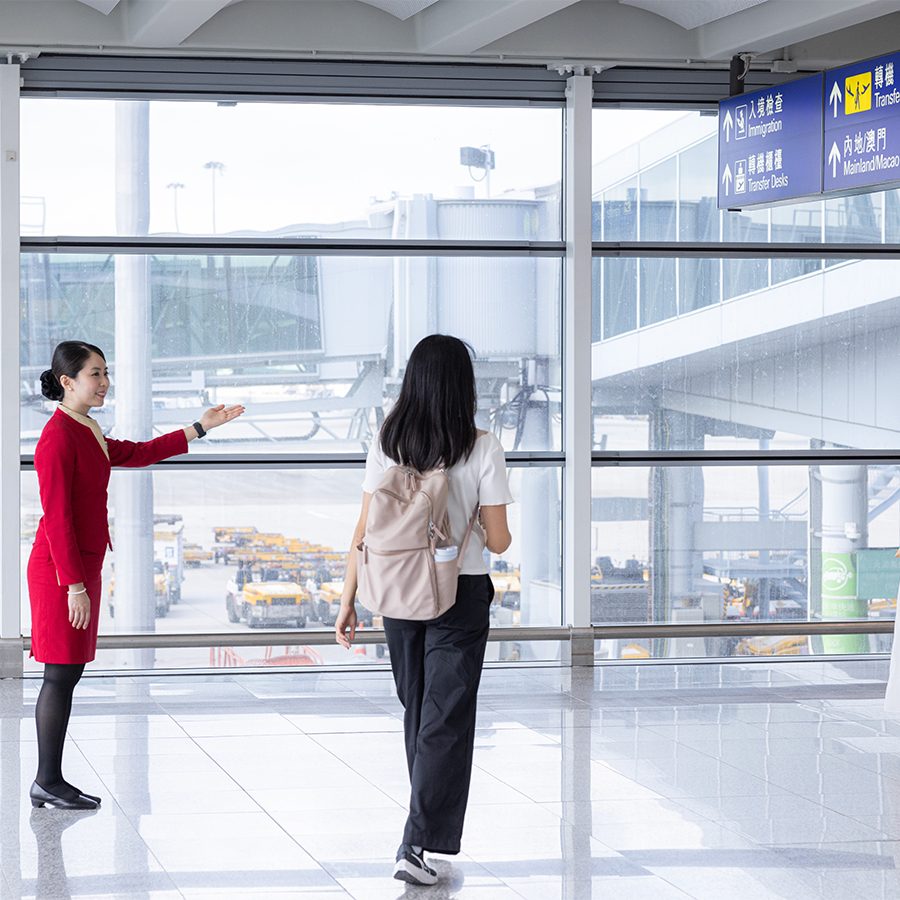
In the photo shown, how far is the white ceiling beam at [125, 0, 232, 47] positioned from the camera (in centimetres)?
708

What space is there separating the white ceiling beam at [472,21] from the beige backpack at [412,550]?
358 cm

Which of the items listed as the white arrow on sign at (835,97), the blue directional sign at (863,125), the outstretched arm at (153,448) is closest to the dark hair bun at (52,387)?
the outstretched arm at (153,448)

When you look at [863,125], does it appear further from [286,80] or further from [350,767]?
[350,767]

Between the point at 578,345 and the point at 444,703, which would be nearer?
the point at 444,703

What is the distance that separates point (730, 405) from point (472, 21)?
2.95 m

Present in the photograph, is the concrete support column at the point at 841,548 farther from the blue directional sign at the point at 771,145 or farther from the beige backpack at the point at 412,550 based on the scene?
the beige backpack at the point at 412,550

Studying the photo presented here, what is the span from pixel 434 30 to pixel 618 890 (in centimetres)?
508

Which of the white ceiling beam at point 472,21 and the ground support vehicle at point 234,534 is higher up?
the white ceiling beam at point 472,21

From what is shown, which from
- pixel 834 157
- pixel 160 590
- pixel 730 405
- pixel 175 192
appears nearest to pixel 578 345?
pixel 730 405

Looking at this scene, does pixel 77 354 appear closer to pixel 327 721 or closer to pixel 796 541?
pixel 327 721

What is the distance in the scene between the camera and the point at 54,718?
5.17 meters

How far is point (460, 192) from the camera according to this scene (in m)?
8.51

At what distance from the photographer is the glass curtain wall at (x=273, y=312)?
819 centimetres

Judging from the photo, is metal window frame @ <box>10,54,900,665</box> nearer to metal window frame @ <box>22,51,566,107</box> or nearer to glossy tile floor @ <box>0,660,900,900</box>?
metal window frame @ <box>22,51,566,107</box>
